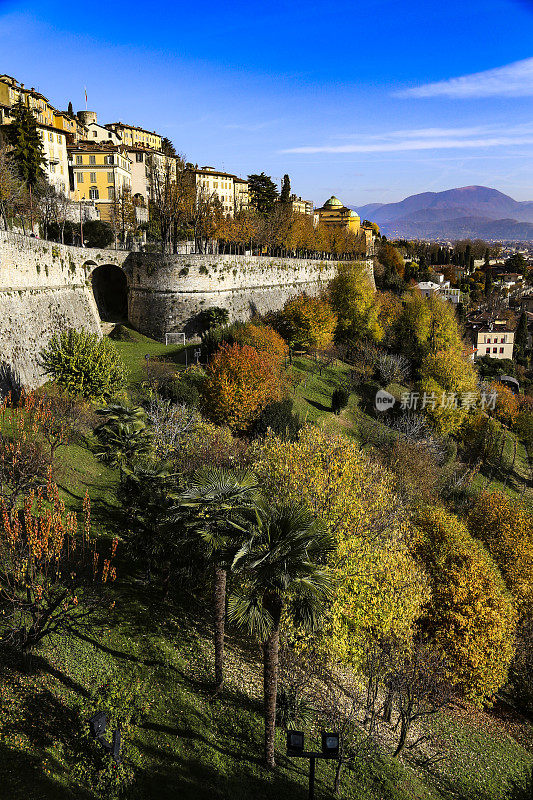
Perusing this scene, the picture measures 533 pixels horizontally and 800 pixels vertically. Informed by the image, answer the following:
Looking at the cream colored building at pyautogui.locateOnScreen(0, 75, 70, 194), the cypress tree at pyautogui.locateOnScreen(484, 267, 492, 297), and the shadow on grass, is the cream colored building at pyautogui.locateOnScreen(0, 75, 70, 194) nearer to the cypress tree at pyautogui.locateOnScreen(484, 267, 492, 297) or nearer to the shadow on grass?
the shadow on grass

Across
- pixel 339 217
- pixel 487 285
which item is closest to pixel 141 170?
pixel 339 217

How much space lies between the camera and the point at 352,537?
55.2 feet

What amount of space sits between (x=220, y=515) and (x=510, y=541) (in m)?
20.3

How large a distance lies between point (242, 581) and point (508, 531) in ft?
66.5

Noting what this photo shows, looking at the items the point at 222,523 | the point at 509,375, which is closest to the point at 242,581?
the point at 222,523

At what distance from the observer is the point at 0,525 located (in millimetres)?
14242

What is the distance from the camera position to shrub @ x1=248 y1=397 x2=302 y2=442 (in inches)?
1223

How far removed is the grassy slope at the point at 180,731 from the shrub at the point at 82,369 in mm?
6796

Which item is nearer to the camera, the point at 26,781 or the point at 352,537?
the point at 26,781

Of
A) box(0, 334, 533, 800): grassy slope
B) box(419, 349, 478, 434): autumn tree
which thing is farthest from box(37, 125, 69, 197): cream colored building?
box(0, 334, 533, 800): grassy slope

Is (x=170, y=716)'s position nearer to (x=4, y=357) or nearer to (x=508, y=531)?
(x=4, y=357)

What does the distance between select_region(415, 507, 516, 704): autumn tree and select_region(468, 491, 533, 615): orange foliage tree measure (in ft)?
11.9

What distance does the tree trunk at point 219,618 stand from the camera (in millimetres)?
12594

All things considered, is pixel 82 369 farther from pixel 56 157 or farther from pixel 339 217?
pixel 339 217
